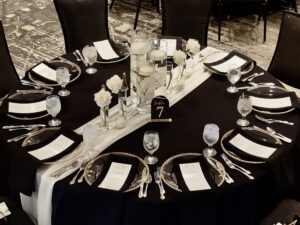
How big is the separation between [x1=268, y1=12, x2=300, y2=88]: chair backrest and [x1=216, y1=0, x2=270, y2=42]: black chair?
1.67 m

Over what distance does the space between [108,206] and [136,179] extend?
0.17 m

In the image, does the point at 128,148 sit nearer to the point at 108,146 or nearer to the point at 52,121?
the point at 108,146

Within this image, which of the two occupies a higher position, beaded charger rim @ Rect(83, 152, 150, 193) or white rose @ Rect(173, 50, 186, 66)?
white rose @ Rect(173, 50, 186, 66)

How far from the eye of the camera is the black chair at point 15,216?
2301mm

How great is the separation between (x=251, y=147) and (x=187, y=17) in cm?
157

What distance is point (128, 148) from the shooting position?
90.9 inches

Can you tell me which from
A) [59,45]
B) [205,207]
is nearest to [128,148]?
[205,207]

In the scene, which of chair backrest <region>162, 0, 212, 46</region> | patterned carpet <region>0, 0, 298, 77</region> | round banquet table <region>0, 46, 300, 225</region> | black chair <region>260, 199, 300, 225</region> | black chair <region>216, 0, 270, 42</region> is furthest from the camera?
black chair <region>216, 0, 270, 42</region>

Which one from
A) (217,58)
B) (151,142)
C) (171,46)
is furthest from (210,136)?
(171,46)

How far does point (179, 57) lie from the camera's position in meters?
2.79

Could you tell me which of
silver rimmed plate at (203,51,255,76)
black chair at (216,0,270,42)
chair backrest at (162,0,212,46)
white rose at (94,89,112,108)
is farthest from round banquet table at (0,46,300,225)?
black chair at (216,0,270,42)

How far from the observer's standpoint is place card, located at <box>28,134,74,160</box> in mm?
2250

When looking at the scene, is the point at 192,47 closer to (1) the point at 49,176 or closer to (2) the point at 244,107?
(2) the point at 244,107

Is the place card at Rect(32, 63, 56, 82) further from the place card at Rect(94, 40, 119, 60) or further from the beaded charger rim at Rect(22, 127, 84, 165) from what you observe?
the beaded charger rim at Rect(22, 127, 84, 165)
